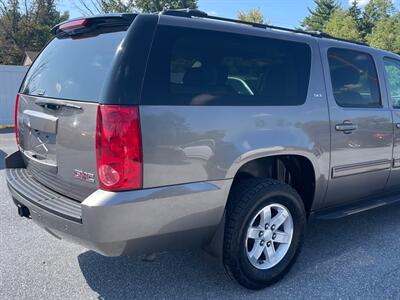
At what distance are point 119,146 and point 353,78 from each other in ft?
8.33

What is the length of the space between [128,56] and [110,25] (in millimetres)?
437

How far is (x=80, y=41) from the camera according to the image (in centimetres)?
295

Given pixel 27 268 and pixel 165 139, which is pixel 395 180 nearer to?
pixel 165 139

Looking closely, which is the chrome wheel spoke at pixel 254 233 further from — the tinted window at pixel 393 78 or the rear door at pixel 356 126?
the tinted window at pixel 393 78

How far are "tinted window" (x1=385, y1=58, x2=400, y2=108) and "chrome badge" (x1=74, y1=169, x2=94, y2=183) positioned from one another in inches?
127

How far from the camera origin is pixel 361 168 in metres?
3.76

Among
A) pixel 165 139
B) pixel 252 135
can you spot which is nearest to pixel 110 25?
pixel 165 139

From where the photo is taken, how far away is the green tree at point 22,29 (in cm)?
3041

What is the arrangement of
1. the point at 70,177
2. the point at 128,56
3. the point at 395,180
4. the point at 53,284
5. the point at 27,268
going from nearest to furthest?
the point at 128,56 < the point at 70,177 < the point at 53,284 < the point at 27,268 < the point at 395,180

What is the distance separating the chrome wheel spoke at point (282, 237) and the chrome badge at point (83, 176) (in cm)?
154

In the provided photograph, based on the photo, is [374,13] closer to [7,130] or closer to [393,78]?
[7,130]

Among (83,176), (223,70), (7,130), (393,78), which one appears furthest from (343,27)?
(83,176)

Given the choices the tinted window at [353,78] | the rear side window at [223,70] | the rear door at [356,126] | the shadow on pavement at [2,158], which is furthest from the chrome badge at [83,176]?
the shadow on pavement at [2,158]

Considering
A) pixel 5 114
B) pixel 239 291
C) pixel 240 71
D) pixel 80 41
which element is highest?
pixel 80 41
